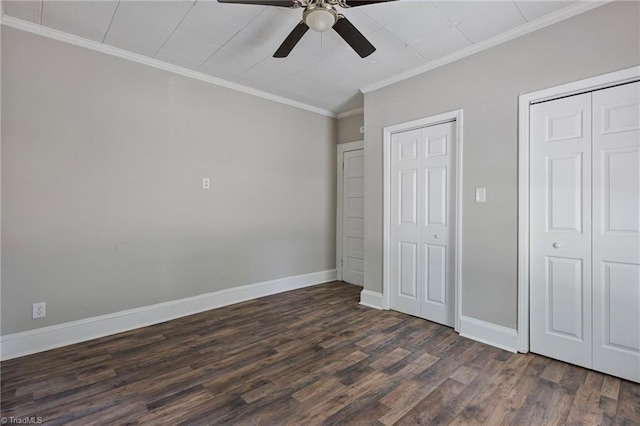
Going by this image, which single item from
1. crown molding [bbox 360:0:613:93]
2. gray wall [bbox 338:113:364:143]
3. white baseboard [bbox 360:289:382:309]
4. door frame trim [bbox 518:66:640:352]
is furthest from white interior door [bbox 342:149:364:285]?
door frame trim [bbox 518:66:640:352]

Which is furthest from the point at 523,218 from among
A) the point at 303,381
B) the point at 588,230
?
the point at 303,381

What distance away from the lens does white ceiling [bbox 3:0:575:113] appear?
229 cm

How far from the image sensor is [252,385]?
2082mm

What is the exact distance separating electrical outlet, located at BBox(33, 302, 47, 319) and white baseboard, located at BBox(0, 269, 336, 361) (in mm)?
116

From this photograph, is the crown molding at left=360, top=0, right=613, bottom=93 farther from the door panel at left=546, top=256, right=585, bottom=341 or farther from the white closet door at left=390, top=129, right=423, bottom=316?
the door panel at left=546, top=256, right=585, bottom=341

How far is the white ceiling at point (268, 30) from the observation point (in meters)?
2.29

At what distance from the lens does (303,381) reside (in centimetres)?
212

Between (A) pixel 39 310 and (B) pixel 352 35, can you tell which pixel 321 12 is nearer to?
(B) pixel 352 35

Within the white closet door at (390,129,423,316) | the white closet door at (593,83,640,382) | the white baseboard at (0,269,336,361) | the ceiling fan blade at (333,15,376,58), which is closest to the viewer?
the ceiling fan blade at (333,15,376,58)

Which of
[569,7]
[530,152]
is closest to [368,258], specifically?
[530,152]

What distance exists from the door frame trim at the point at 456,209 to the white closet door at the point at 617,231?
98 centimetres

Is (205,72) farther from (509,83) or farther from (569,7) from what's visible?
(569,7)

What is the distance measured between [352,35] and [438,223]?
2.04 meters

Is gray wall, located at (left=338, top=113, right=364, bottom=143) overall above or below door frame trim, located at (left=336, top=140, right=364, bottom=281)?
above
